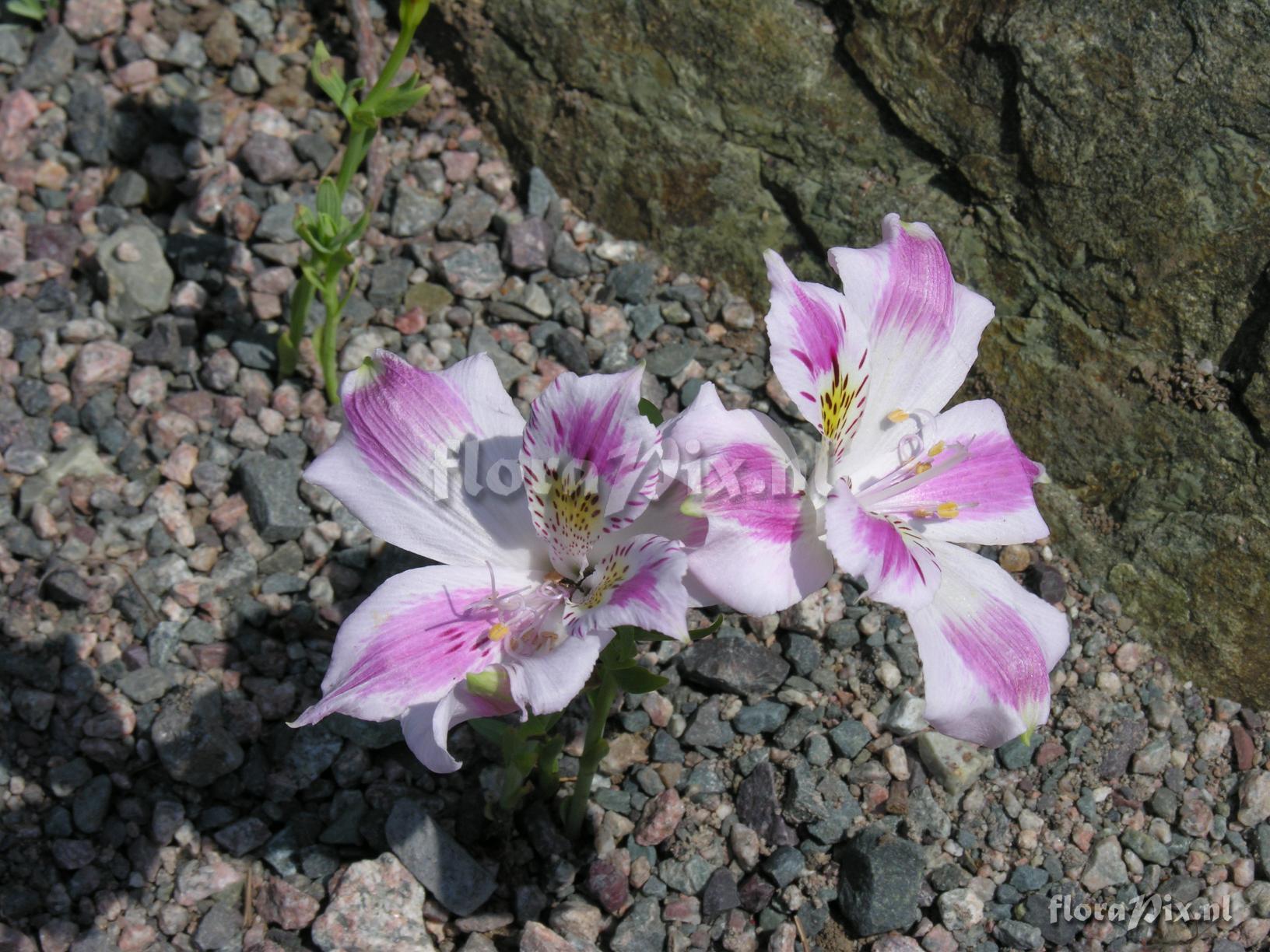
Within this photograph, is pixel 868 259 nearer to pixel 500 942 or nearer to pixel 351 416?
pixel 351 416

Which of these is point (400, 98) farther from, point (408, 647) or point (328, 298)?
point (408, 647)

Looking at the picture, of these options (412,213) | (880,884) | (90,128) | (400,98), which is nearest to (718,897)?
(880,884)

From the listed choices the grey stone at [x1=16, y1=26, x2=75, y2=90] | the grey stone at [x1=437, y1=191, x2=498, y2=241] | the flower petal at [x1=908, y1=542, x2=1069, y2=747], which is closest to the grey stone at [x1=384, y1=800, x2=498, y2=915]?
the flower petal at [x1=908, y1=542, x2=1069, y2=747]

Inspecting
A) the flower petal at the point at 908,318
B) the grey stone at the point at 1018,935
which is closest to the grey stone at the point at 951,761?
the grey stone at the point at 1018,935

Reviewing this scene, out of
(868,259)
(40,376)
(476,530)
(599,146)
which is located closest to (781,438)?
(868,259)

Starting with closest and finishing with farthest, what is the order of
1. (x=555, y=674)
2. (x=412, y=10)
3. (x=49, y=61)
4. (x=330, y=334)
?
1. (x=555, y=674)
2. (x=412, y=10)
3. (x=330, y=334)
4. (x=49, y=61)

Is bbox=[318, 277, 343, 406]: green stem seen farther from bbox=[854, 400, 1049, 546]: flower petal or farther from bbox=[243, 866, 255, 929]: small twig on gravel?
bbox=[854, 400, 1049, 546]: flower petal

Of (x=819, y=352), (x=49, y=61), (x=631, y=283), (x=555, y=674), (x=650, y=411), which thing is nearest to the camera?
(x=555, y=674)
